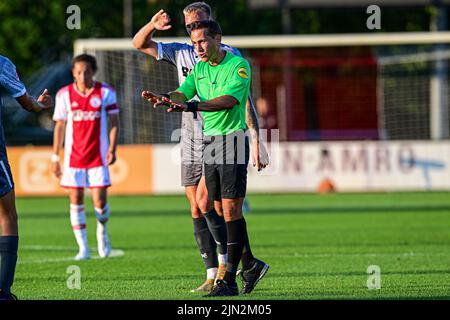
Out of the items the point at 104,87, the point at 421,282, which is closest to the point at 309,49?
the point at 104,87

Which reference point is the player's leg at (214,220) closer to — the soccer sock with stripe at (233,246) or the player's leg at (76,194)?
the soccer sock with stripe at (233,246)

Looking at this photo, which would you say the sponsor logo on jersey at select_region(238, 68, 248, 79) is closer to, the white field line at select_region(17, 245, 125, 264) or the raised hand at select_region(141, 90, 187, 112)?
the raised hand at select_region(141, 90, 187, 112)

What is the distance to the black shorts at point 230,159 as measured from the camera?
386 inches

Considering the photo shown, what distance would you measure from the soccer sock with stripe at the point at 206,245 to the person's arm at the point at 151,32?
5.20 ft

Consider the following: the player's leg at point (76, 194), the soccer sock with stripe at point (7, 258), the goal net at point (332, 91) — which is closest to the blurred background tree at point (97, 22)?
the goal net at point (332, 91)

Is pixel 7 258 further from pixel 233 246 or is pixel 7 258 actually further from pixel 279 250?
pixel 279 250

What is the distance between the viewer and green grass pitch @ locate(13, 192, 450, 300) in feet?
33.7

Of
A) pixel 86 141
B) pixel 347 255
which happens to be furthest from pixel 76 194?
pixel 347 255

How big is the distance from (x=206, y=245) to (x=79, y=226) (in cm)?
368

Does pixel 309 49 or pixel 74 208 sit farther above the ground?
pixel 309 49

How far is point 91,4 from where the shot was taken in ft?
144

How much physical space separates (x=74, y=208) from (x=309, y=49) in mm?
23957

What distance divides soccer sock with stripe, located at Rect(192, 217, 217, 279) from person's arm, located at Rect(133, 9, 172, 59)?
158 cm
